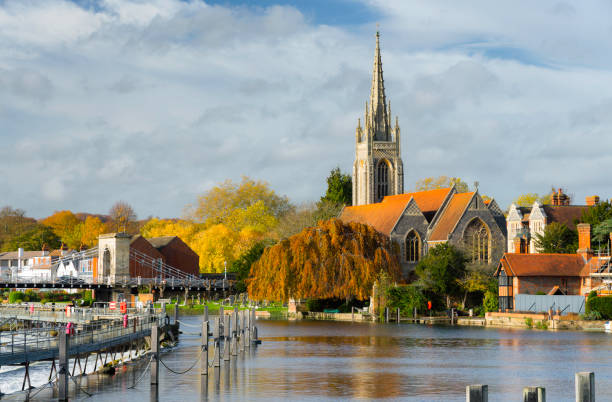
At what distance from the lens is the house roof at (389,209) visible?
105 meters

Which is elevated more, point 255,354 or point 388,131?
point 388,131

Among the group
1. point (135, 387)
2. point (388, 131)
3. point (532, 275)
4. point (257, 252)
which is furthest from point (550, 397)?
point (388, 131)

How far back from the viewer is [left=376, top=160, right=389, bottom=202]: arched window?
13188 cm

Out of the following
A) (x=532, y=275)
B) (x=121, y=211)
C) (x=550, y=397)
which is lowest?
(x=550, y=397)

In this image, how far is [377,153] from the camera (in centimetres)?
13362

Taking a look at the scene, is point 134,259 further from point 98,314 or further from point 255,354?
point 255,354

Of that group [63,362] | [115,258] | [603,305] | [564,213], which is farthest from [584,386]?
[115,258]

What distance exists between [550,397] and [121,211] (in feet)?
464

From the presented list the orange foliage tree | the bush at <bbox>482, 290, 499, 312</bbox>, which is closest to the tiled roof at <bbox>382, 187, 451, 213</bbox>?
the orange foliage tree

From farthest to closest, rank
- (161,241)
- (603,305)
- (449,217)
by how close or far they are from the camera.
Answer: (161,241) → (449,217) → (603,305)

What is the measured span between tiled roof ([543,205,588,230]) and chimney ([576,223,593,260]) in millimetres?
14034

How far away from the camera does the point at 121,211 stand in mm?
168500

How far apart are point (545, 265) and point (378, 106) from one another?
205 feet

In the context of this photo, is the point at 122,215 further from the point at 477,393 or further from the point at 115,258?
the point at 477,393
